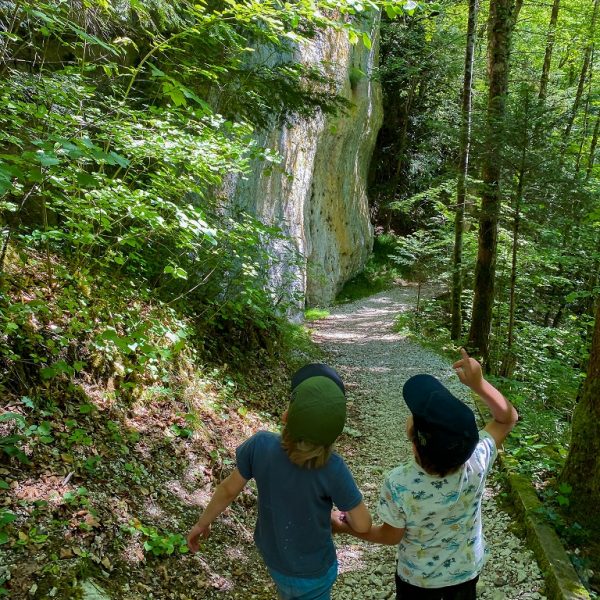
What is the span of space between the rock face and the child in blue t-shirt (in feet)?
23.9

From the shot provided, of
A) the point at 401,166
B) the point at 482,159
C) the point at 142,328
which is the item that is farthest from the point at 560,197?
the point at 401,166

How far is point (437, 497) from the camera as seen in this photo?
2.04m

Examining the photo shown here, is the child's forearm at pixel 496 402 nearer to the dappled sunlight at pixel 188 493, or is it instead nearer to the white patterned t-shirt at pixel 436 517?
the white patterned t-shirt at pixel 436 517

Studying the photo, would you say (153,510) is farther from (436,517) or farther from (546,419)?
(546,419)

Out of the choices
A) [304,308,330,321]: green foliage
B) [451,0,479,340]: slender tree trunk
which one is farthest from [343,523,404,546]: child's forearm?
[304,308,330,321]: green foliage

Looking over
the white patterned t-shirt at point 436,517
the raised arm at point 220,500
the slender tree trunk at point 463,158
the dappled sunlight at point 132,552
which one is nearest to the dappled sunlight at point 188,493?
the dappled sunlight at point 132,552

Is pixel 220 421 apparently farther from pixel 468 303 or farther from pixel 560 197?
pixel 468 303

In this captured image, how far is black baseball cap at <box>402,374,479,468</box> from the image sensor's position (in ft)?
6.23

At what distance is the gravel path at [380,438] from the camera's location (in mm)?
3697

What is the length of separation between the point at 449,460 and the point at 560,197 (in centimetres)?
807

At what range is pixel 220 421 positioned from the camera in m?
5.45

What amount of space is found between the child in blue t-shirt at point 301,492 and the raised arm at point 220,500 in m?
0.01

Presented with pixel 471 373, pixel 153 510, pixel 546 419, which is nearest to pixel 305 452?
pixel 471 373

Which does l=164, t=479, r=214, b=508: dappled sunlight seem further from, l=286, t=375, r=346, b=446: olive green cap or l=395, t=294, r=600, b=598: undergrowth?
l=395, t=294, r=600, b=598: undergrowth
